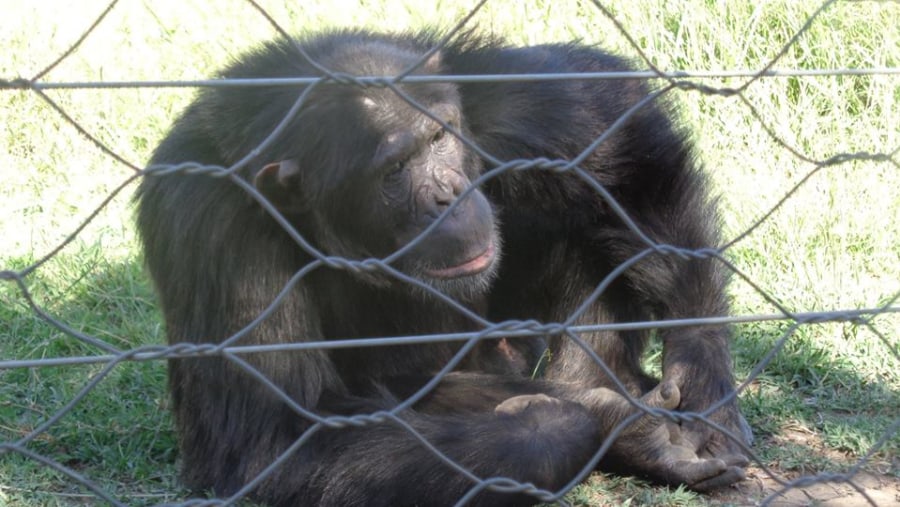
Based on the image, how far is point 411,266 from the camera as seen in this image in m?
2.94

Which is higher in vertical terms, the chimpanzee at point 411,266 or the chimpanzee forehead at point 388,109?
the chimpanzee forehead at point 388,109

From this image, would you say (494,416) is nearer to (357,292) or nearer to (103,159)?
(357,292)

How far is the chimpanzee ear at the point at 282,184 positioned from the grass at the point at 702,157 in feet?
2.48

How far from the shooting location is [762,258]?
169 inches

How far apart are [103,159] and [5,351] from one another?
5.47 feet

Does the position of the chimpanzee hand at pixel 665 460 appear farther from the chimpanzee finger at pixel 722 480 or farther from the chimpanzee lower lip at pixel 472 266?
the chimpanzee lower lip at pixel 472 266

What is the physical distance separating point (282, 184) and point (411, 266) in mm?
406

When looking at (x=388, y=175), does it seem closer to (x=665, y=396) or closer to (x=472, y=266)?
(x=472, y=266)

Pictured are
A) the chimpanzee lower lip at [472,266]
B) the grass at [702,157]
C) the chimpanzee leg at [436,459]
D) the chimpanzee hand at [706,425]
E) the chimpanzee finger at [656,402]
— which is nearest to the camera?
the chimpanzee leg at [436,459]

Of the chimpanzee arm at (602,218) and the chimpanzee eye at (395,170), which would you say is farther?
the chimpanzee arm at (602,218)

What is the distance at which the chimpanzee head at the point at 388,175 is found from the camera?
9.27ft

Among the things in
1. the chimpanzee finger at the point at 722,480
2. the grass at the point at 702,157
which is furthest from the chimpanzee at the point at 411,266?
the grass at the point at 702,157

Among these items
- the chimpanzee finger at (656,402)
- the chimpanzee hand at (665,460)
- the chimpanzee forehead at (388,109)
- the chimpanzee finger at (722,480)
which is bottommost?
the chimpanzee finger at (722,480)

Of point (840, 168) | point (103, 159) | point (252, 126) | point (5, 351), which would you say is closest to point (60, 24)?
point (103, 159)
